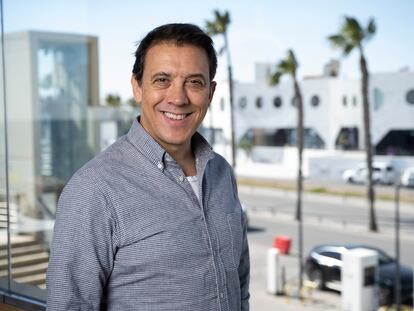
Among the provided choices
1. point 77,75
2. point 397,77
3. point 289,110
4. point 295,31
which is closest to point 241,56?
point 295,31

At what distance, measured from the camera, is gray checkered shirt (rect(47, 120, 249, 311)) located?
0.54 meters

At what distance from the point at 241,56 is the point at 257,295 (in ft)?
44.8

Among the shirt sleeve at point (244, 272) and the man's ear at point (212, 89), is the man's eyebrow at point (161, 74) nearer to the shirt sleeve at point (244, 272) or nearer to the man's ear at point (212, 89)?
the man's ear at point (212, 89)

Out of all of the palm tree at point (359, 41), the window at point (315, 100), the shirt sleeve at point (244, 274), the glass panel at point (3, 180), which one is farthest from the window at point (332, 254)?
the shirt sleeve at point (244, 274)

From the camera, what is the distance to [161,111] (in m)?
0.60

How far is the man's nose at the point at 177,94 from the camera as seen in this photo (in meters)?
0.59

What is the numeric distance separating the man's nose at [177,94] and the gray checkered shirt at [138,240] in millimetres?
48

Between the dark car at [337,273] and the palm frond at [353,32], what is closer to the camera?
the dark car at [337,273]

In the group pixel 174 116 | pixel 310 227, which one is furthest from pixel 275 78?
pixel 174 116

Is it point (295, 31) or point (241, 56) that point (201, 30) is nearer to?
point (241, 56)

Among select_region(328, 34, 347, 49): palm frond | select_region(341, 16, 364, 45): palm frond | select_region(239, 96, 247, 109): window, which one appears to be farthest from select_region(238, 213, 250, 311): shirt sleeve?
select_region(239, 96, 247, 109): window

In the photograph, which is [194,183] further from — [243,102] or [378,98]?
[243,102]

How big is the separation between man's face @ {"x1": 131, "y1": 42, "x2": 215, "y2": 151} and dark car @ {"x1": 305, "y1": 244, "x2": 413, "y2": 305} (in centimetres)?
1049

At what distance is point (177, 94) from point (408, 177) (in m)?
13.9
